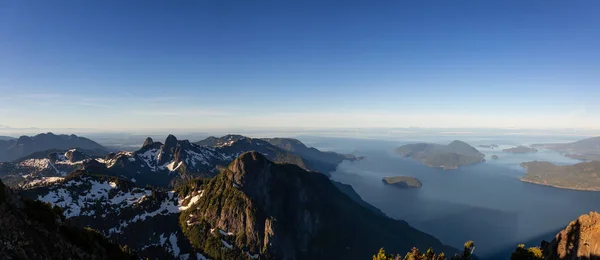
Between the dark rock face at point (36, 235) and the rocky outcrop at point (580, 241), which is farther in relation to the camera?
the rocky outcrop at point (580, 241)

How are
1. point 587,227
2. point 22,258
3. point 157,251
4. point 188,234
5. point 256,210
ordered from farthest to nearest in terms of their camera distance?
point 256,210, point 188,234, point 157,251, point 587,227, point 22,258

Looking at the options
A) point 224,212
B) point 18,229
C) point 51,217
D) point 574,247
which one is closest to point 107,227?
point 224,212

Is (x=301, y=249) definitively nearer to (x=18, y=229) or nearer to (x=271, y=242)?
(x=271, y=242)

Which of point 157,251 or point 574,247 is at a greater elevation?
point 574,247

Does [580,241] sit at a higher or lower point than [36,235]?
lower

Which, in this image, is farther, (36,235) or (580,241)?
(580,241)

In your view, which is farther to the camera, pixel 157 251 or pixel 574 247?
pixel 157 251

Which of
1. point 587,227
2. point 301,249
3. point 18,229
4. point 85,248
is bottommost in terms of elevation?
point 301,249

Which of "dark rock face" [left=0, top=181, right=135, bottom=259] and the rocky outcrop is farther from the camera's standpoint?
the rocky outcrop
